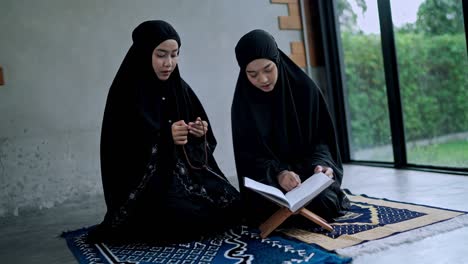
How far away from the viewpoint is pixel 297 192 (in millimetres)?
2014

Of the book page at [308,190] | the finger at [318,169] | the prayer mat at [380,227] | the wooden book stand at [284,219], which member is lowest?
the prayer mat at [380,227]

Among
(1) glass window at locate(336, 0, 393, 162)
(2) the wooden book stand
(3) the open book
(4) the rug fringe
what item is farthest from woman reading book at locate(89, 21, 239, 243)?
(1) glass window at locate(336, 0, 393, 162)

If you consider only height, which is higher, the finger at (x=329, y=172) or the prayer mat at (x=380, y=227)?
the finger at (x=329, y=172)

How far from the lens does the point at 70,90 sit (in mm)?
3736

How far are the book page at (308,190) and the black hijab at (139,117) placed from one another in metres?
0.64

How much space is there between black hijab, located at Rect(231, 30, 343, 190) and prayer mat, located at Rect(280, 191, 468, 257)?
0.26m

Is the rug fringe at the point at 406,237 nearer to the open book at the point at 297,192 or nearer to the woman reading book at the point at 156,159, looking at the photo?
the open book at the point at 297,192

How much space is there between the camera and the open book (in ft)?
6.18

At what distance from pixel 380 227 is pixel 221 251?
2.43 feet

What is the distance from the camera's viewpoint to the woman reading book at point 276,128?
2.19 meters

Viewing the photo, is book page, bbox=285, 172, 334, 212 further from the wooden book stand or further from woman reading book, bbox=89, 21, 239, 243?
woman reading book, bbox=89, 21, 239, 243

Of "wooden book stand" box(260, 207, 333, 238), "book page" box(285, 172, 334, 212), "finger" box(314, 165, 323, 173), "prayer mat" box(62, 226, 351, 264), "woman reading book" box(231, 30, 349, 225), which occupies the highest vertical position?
"woman reading book" box(231, 30, 349, 225)

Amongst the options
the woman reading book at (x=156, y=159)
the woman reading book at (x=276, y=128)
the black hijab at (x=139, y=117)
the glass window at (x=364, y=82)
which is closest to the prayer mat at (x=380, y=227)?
the woman reading book at (x=276, y=128)

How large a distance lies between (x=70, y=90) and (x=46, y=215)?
3.42 ft
